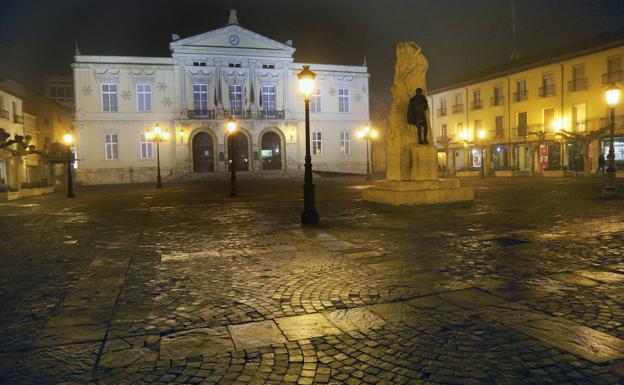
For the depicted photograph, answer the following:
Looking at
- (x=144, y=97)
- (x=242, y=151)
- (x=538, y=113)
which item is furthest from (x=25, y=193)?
(x=538, y=113)

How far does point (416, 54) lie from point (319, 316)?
13521 millimetres

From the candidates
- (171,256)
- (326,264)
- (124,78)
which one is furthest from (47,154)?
(326,264)

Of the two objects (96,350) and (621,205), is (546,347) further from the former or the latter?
(621,205)

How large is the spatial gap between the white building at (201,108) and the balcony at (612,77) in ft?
81.8

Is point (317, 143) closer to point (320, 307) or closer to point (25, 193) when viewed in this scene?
point (25, 193)

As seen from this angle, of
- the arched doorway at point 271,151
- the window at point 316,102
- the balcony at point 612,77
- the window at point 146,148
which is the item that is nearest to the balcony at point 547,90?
the balcony at point 612,77

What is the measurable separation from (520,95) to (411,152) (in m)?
33.5

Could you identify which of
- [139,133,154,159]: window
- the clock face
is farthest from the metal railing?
[139,133,154,159]: window

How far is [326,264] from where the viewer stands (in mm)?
6906

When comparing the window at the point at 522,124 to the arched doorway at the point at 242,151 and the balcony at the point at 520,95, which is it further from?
the arched doorway at the point at 242,151

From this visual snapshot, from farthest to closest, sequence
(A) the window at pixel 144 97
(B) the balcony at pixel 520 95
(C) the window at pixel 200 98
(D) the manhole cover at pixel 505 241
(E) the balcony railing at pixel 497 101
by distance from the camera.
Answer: (C) the window at pixel 200 98 < (E) the balcony railing at pixel 497 101 < (A) the window at pixel 144 97 < (B) the balcony at pixel 520 95 < (D) the manhole cover at pixel 505 241

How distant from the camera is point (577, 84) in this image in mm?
38312

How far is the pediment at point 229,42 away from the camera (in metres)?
46.1

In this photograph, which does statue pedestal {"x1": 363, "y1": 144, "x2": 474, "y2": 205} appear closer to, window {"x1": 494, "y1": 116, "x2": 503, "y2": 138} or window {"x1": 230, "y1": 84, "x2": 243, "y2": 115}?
window {"x1": 494, "y1": 116, "x2": 503, "y2": 138}
